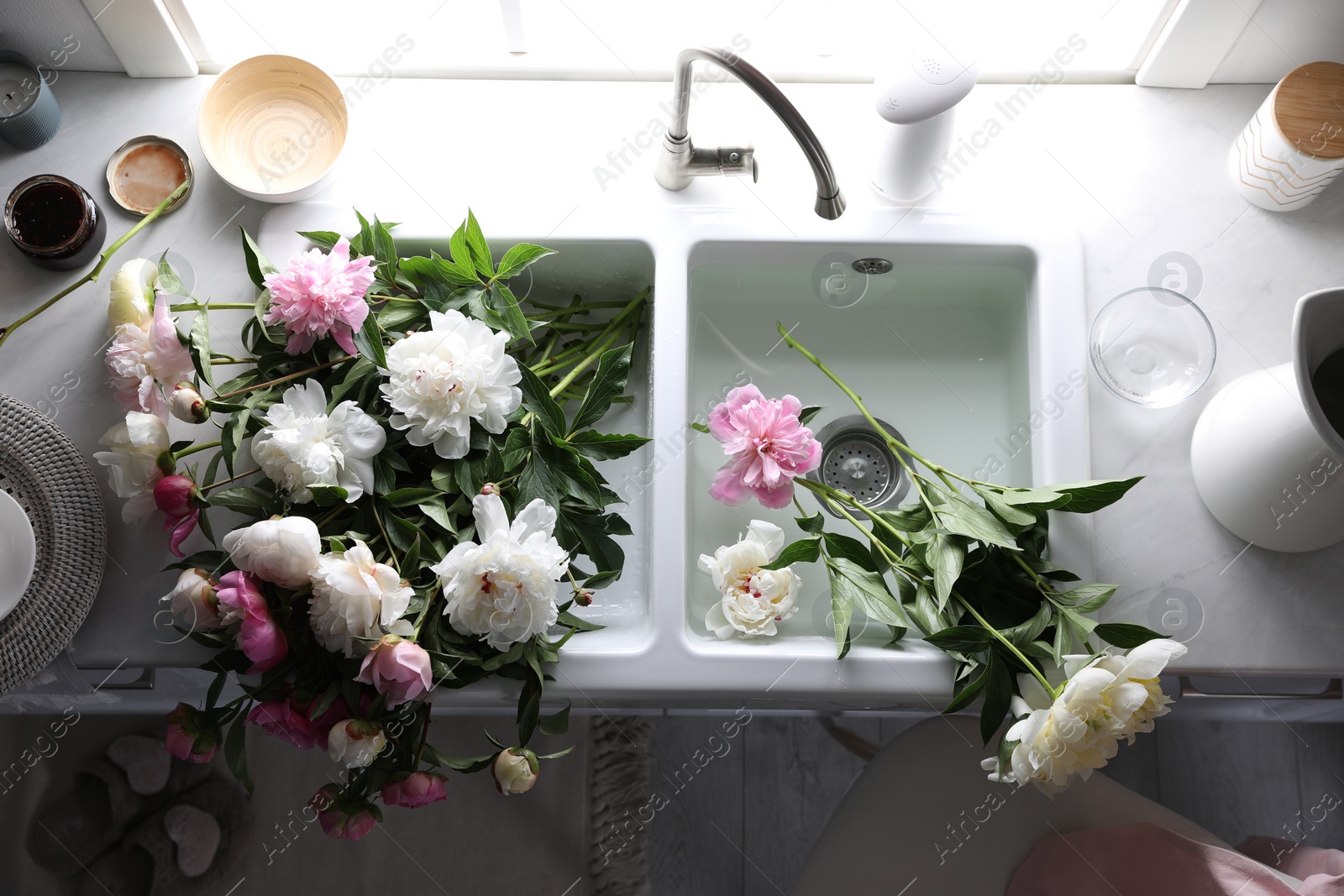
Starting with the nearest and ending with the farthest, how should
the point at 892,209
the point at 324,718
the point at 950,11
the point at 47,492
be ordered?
1. the point at 324,718
2. the point at 47,492
3. the point at 892,209
4. the point at 950,11

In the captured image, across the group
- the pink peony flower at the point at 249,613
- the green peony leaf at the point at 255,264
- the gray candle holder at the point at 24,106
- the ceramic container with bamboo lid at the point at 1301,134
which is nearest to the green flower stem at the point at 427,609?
the pink peony flower at the point at 249,613

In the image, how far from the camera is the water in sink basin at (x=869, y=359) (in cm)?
94

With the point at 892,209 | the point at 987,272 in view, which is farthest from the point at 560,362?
the point at 987,272

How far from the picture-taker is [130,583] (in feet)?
2.66

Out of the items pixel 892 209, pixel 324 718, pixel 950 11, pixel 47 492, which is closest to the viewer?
pixel 324 718

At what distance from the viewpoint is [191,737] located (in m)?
0.66

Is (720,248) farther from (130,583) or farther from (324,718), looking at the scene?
(130,583)

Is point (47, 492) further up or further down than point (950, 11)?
further down

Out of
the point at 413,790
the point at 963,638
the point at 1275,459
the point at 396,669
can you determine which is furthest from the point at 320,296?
the point at 1275,459

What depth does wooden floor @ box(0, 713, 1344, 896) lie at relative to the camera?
134 centimetres

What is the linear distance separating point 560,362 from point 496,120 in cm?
32

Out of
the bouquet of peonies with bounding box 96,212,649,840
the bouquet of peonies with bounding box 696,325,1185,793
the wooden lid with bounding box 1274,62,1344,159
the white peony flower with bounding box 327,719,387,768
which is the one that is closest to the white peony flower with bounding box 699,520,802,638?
the bouquet of peonies with bounding box 696,325,1185,793

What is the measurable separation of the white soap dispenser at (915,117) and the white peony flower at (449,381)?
0.45 m

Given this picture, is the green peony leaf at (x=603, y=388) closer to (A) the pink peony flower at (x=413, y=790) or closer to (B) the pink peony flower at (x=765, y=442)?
(B) the pink peony flower at (x=765, y=442)
